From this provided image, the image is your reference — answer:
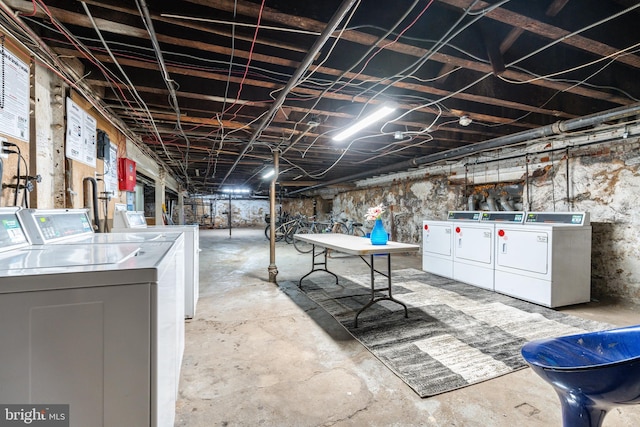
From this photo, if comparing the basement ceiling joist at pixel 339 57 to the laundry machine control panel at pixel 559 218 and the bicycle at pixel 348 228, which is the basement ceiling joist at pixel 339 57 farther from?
the bicycle at pixel 348 228

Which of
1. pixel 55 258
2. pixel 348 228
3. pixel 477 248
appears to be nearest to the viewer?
pixel 55 258

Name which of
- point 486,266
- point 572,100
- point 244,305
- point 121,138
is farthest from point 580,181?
point 121,138

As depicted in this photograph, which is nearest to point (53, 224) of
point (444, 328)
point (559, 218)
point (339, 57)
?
point (339, 57)

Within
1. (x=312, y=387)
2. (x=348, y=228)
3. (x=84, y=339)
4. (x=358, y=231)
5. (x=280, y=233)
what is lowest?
(x=312, y=387)

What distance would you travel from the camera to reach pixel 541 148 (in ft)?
13.3

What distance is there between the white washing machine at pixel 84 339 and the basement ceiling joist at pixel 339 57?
122 cm

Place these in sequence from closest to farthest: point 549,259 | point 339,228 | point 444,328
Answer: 1. point 444,328
2. point 549,259
3. point 339,228

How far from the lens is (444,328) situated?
8.30ft

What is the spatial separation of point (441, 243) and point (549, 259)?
1527 millimetres

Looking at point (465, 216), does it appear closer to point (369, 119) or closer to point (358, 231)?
point (369, 119)

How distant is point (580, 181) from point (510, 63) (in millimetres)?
2686

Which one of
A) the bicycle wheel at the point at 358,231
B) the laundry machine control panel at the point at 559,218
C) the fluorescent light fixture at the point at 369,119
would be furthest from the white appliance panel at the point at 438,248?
the bicycle wheel at the point at 358,231

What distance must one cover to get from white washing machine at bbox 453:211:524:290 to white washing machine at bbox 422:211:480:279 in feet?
0.31

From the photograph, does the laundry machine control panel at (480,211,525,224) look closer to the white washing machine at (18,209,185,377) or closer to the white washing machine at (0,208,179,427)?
the white washing machine at (18,209,185,377)
